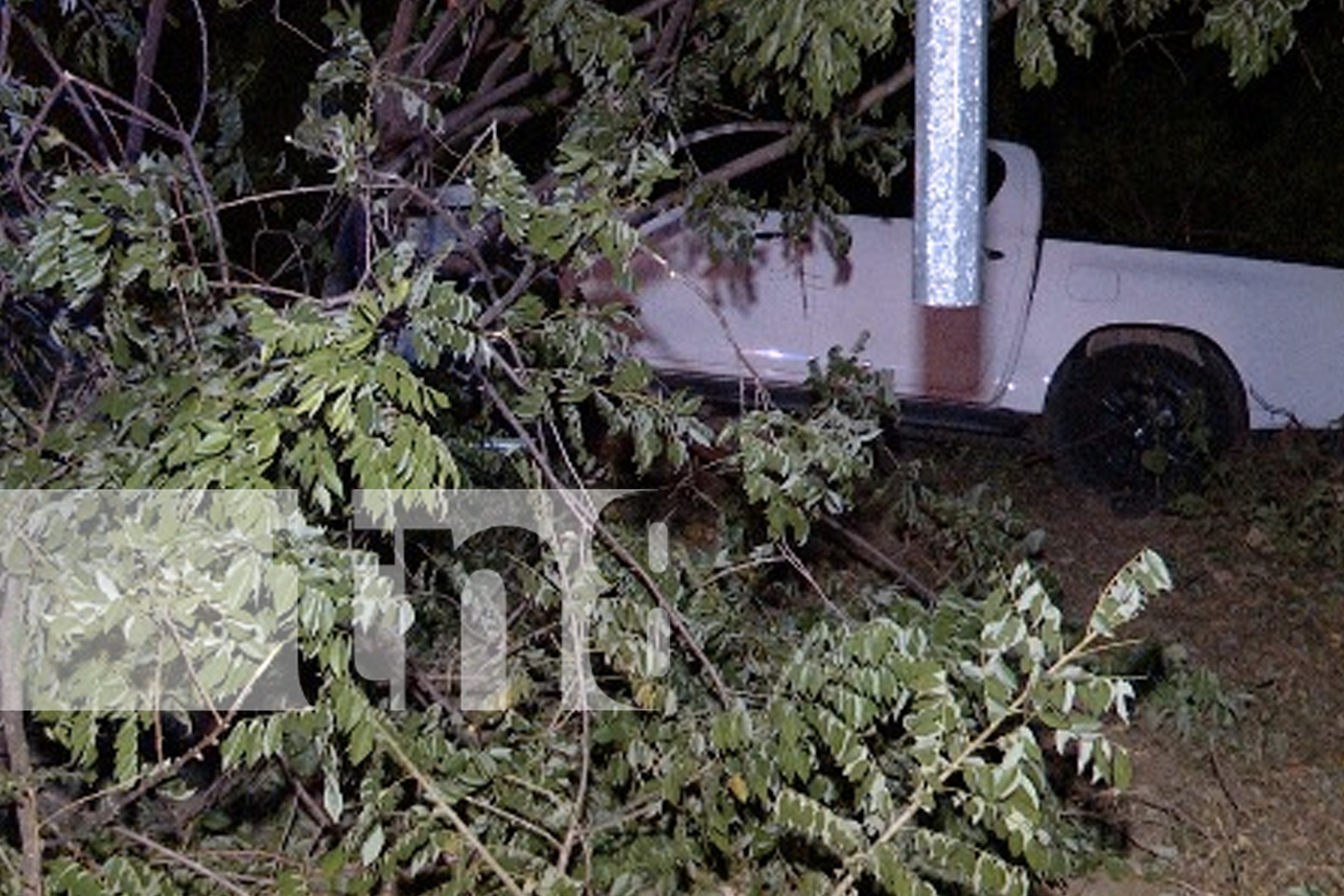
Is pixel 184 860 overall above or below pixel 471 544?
below

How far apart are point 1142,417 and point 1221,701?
2.62 m

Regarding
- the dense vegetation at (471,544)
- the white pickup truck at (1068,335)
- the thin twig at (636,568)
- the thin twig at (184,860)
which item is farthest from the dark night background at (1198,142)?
the thin twig at (184,860)

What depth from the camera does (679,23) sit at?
240 inches

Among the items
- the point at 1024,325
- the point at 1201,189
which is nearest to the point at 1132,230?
the point at 1201,189

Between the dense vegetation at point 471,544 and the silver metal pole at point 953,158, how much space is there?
105 centimetres

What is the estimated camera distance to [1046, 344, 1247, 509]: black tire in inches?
358

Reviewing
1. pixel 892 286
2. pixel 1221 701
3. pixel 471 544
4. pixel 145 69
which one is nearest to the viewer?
pixel 471 544

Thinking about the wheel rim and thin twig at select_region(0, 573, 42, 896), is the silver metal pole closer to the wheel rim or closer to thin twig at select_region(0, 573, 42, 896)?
thin twig at select_region(0, 573, 42, 896)

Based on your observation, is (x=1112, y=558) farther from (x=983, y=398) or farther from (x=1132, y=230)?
(x=1132, y=230)

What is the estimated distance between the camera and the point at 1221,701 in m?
6.78

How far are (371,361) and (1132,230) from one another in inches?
387

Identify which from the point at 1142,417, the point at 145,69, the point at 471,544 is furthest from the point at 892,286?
the point at 145,69

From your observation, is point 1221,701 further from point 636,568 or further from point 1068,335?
point 636,568

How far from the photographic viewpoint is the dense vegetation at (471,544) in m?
3.72
